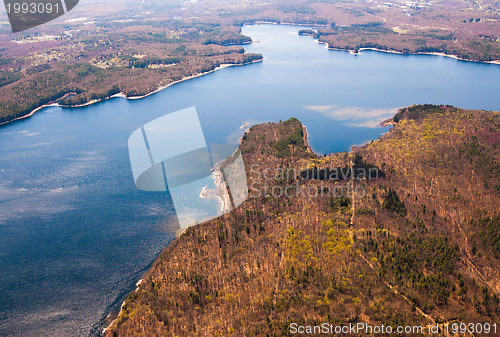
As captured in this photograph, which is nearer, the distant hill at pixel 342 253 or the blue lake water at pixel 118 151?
the distant hill at pixel 342 253

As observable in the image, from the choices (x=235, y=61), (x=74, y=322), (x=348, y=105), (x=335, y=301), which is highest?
(x=235, y=61)

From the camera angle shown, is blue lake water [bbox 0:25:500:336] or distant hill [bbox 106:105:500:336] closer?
distant hill [bbox 106:105:500:336]

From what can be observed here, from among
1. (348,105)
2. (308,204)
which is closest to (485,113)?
(348,105)

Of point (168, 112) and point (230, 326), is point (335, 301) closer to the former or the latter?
point (230, 326)

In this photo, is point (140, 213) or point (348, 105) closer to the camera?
point (140, 213)
